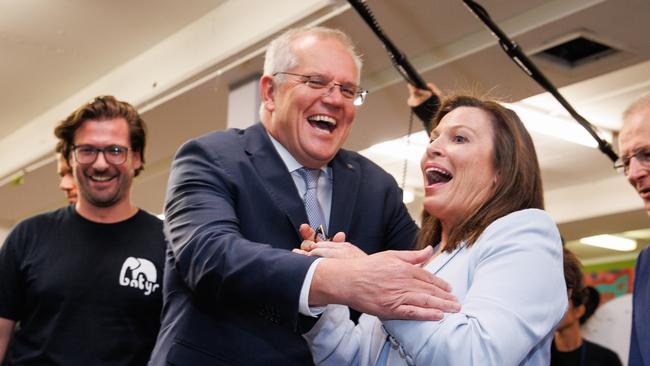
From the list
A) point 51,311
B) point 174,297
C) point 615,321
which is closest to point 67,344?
point 51,311

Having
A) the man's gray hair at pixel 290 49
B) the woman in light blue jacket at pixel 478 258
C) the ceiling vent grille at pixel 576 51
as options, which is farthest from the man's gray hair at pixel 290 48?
the ceiling vent grille at pixel 576 51

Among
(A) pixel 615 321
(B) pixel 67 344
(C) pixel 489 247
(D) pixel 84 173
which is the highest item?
(D) pixel 84 173

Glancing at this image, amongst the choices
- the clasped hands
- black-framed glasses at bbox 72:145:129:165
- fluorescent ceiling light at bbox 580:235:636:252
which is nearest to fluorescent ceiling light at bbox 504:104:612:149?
fluorescent ceiling light at bbox 580:235:636:252

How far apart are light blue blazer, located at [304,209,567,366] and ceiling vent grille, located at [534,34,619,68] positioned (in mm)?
2633

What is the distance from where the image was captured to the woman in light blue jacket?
1.35 metres

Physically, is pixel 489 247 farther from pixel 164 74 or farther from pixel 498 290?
pixel 164 74

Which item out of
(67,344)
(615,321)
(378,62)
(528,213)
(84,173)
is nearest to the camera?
(528,213)

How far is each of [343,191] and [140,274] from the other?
2.92 ft

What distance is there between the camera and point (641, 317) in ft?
7.11

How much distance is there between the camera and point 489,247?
4.81 feet

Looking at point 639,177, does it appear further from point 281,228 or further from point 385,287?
point 385,287

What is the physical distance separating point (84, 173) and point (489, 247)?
5.31ft

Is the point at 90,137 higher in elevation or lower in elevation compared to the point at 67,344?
higher

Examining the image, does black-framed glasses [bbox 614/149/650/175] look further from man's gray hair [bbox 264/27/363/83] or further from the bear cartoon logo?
the bear cartoon logo
